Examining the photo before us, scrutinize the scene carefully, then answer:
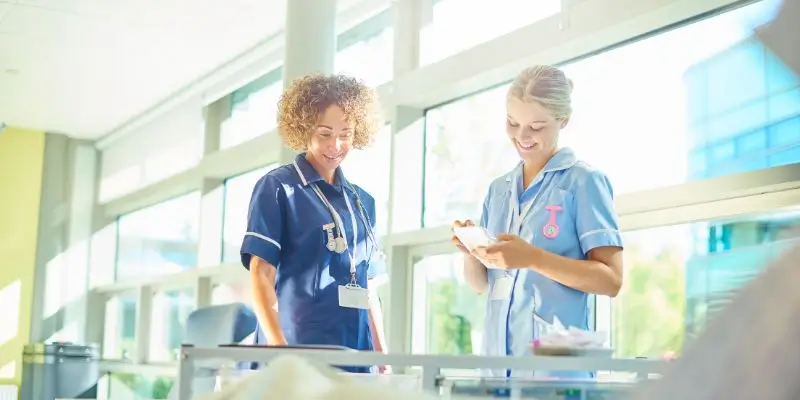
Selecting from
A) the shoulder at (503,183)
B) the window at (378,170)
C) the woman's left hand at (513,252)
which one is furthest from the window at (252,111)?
the woman's left hand at (513,252)

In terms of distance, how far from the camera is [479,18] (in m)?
4.82

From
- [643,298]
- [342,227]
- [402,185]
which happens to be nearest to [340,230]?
[342,227]

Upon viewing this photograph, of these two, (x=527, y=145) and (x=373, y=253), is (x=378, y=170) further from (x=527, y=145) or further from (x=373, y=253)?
(x=527, y=145)

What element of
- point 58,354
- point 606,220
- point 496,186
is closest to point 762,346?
point 606,220

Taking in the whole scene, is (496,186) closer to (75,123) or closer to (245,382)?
(245,382)

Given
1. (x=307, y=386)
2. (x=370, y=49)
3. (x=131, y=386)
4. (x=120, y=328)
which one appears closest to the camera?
(x=307, y=386)

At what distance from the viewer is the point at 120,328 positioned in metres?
9.21

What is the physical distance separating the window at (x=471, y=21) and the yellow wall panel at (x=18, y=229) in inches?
214

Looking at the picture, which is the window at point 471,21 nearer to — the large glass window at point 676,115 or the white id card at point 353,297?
the large glass window at point 676,115

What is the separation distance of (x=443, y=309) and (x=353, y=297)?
2383mm

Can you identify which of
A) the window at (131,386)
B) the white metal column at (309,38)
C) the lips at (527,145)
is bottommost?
the window at (131,386)

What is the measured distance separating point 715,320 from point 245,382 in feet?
0.82

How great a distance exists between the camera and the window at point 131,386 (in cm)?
805

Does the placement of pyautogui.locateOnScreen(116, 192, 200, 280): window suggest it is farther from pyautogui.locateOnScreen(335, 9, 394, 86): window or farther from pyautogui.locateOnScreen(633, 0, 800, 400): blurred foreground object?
pyautogui.locateOnScreen(633, 0, 800, 400): blurred foreground object
